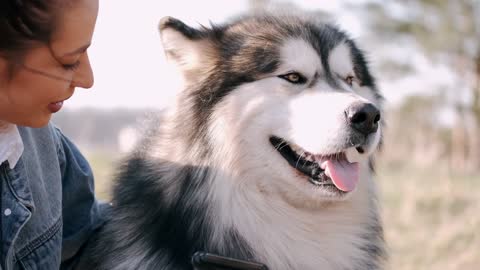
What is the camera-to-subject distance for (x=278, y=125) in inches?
101

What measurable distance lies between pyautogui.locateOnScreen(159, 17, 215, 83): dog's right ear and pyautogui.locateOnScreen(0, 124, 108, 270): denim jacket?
57cm

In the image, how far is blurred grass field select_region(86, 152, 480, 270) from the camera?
225 inches

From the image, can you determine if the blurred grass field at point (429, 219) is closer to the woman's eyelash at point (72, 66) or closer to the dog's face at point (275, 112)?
the dog's face at point (275, 112)

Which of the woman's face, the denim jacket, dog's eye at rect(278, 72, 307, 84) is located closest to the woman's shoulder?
the denim jacket

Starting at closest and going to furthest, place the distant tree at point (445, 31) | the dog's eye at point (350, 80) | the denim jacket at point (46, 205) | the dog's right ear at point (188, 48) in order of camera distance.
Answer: the denim jacket at point (46, 205)
the dog's right ear at point (188, 48)
the dog's eye at point (350, 80)
the distant tree at point (445, 31)

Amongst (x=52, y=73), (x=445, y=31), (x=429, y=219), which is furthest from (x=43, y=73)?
(x=445, y=31)

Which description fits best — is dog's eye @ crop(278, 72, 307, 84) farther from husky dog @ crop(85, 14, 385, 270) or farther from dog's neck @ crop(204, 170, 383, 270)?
dog's neck @ crop(204, 170, 383, 270)

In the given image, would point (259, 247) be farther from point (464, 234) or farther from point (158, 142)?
point (464, 234)

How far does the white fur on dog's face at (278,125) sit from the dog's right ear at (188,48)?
0.19 metres

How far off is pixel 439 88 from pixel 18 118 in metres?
17.0

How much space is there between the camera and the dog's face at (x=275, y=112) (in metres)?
2.50

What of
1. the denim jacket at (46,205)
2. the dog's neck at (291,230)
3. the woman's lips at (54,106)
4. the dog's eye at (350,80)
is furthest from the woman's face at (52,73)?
the dog's eye at (350,80)

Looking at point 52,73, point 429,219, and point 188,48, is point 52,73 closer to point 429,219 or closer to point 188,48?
point 188,48

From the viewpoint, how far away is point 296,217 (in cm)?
262
